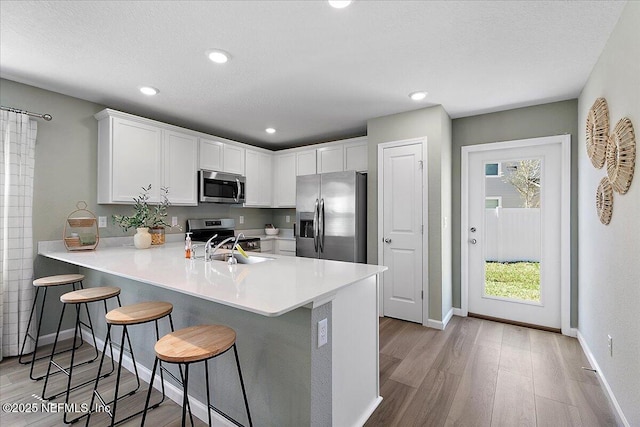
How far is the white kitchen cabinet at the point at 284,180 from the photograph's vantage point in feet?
15.7

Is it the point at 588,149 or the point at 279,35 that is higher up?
the point at 279,35

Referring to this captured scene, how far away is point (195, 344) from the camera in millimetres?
1371

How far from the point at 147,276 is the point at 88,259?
1065 millimetres

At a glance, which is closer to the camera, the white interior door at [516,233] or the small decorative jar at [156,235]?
the white interior door at [516,233]

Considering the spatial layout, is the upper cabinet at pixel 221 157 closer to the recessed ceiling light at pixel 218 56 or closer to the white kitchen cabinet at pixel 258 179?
the white kitchen cabinet at pixel 258 179

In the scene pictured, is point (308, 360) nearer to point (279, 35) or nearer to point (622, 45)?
point (279, 35)

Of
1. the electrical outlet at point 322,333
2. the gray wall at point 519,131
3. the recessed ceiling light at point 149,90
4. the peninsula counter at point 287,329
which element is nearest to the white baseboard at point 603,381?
the gray wall at point 519,131

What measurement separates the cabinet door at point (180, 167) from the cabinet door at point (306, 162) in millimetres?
1501

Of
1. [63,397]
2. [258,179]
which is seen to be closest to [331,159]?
Result: [258,179]

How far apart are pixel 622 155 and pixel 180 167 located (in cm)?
397

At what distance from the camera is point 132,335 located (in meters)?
2.39

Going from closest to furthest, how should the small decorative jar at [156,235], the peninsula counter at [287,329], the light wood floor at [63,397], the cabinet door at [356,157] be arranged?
1. the peninsula counter at [287,329]
2. the light wood floor at [63,397]
3. the small decorative jar at [156,235]
4. the cabinet door at [356,157]

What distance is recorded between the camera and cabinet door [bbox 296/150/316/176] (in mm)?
4521

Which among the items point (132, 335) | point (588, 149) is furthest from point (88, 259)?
point (588, 149)
